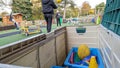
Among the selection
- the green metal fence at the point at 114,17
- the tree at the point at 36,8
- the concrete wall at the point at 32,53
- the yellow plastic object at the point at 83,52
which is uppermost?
the tree at the point at 36,8

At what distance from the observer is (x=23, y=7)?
78.6ft

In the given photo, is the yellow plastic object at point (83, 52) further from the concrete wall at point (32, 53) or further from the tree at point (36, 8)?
the tree at point (36, 8)

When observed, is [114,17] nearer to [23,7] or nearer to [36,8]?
[36,8]

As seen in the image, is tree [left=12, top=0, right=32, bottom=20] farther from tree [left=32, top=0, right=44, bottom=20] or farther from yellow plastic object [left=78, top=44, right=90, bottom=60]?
yellow plastic object [left=78, top=44, right=90, bottom=60]

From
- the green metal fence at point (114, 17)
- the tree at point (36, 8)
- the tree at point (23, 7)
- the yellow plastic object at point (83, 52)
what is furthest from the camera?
the tree at point (36, 8)

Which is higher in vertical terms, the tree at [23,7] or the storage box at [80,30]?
the tree at [23,7]

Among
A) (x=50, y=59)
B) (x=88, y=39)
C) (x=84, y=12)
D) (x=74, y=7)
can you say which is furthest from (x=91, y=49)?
(x=74, y=7)

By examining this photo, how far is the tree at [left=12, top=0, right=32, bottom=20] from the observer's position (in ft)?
78.1

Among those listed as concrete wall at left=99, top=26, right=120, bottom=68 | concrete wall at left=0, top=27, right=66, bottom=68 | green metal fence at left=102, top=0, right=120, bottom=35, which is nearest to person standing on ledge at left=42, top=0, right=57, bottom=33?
concrete wall at left=0, top=27, right=66, bottom=68

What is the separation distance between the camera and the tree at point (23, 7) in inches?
937

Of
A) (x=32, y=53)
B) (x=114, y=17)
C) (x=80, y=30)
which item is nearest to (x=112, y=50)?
(x=114, y=17)

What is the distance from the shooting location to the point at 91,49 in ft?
16.2

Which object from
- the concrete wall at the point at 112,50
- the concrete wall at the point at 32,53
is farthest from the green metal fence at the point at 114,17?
the concrete wall at the point at 32,53

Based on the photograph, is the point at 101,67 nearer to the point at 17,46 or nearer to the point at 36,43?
the point at 36,43
